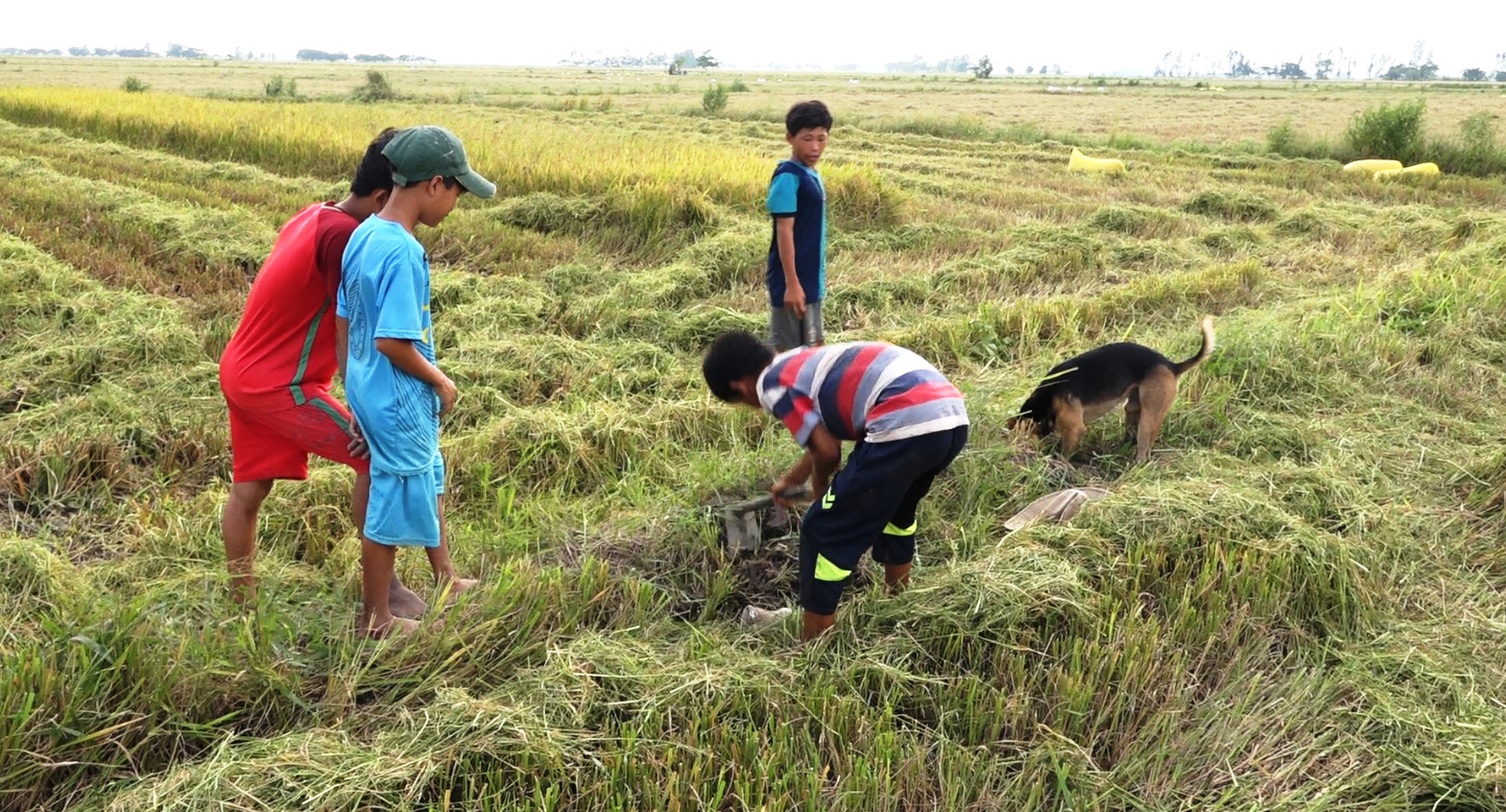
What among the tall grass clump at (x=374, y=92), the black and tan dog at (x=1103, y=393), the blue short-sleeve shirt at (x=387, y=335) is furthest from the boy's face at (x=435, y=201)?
the tall grass clump at (x=374, y=92)

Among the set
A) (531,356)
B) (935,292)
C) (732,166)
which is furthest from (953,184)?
(531,356)

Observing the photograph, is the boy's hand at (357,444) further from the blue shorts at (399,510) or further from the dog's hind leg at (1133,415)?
the dog's hind leg at (1133,415)

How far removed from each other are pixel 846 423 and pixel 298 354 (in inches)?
61.4

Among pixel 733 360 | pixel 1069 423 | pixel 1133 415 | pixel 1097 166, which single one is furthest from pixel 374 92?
pixel 733 360

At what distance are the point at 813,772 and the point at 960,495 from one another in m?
1.80

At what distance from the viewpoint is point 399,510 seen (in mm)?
2551

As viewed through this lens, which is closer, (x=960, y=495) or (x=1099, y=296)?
(x=960, y=495)

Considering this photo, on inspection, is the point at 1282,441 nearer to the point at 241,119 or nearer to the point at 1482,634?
the point at 1482,634

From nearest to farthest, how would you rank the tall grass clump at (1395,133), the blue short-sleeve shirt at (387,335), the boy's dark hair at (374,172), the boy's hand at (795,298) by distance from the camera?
1. the blue short-sleeve shirt at (387,335)
2. the boy's dark hair at (374,172)
3. the boy's hand at (795,298)
4. the tall grass clump at (1395,133)

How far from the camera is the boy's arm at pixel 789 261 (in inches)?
169

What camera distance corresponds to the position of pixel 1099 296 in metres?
6.78

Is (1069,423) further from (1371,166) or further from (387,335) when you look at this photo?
(1371,166)

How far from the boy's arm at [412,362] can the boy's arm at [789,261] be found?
2116 mm

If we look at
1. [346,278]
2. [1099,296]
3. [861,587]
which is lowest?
[861,587]
